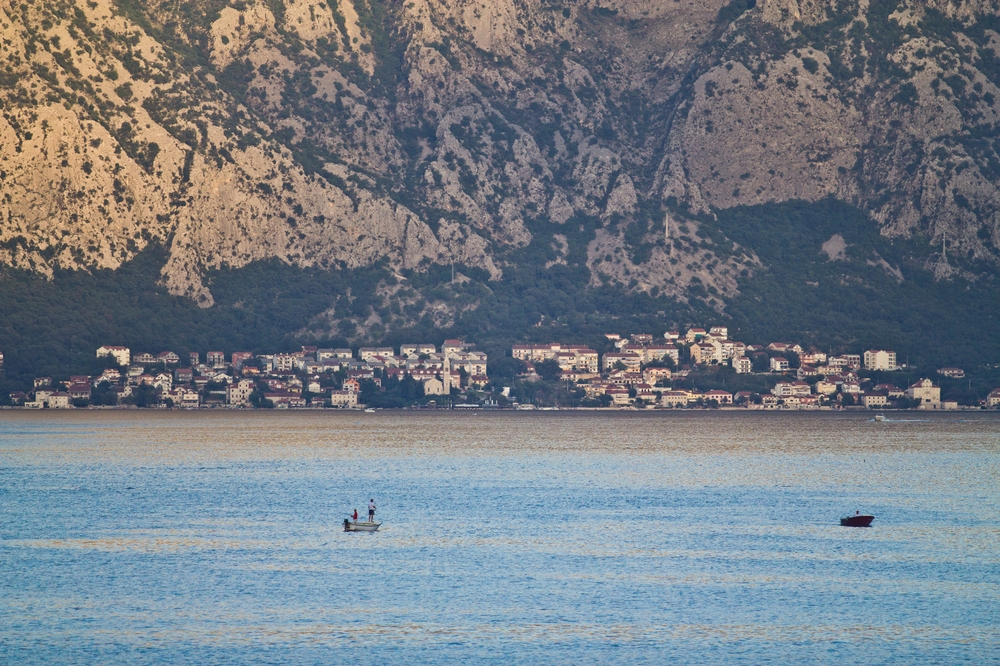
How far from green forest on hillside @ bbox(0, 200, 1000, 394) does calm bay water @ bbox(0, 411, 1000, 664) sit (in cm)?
6006

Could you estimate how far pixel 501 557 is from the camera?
64.3m

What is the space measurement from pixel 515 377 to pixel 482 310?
377 inches

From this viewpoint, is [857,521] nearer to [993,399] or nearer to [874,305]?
[993,399]

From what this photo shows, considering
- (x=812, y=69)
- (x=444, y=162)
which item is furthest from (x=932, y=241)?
(x=444, y=162)

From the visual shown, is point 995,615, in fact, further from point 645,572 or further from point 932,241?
point 932,241

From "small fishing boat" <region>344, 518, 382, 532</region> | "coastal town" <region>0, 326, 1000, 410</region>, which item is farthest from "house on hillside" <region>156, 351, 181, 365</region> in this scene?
"small fishing boat" <region>344, 518, 382, 532</region>

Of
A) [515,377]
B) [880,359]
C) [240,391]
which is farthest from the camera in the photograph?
[515,377]

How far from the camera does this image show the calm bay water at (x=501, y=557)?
48281mm

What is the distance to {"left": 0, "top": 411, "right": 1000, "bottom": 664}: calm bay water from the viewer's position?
158ft

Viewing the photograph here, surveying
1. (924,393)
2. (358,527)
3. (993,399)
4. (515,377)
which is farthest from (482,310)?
(358,527)

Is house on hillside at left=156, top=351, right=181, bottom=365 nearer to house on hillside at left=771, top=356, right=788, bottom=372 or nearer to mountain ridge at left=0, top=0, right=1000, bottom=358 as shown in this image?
mountain ridge at left=0, top=0, right=1000, bottom=358

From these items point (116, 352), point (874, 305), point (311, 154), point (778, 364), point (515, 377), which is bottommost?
point (515, 377)

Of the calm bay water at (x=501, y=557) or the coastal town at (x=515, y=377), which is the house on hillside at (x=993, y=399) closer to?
the coastal town at (x=515, y=377)

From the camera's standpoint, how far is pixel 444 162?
645ft
